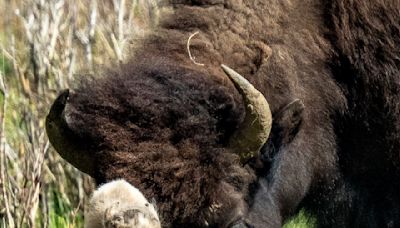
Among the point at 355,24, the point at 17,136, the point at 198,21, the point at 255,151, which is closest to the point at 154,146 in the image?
the point at 255,151

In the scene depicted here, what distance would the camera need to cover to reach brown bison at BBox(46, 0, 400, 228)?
4.72 m

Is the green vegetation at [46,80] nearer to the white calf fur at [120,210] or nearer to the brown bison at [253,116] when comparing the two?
the brown bison at [253,116]

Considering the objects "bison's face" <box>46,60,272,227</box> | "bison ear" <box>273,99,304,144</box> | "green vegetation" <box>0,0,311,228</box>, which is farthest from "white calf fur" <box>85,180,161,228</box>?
"green vegetation" <box>0,0,311,228</box>

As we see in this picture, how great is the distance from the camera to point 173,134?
15.5 ft

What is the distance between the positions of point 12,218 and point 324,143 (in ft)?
5.74

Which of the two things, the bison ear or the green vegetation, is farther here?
the green vegetation

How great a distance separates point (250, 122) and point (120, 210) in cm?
95

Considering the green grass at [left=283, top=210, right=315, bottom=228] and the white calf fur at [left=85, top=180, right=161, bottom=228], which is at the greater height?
the white calf fur at [left=85, top=180, right=161, bottom=228]

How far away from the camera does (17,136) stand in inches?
268

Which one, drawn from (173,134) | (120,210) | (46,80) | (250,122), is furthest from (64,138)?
(46,80)

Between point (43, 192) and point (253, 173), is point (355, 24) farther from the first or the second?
point (43, 192)

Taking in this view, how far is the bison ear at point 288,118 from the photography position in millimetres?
5070

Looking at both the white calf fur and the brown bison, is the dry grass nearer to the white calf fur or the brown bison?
the brown bison

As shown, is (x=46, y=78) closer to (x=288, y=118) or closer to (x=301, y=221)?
(x=301, y=221)
